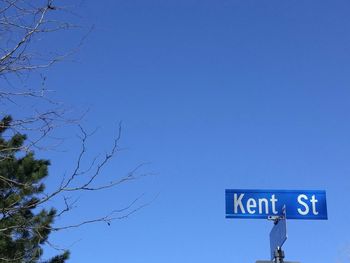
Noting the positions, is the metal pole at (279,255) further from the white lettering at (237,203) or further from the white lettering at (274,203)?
the white lettering at (237,203)

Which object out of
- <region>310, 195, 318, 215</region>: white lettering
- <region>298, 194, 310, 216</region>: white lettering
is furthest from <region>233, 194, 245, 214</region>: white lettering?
<region>310, 195, 318, 215</region>: white lettering

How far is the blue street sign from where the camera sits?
736cm

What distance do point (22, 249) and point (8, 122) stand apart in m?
9.57

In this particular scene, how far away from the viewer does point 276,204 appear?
7461 millimetres

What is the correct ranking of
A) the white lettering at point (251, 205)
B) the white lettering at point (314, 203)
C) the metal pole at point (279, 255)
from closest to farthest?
the metal pole at point (279, 255)
the white lettering at point (314, 203)
the white lettering at point (251, 205)

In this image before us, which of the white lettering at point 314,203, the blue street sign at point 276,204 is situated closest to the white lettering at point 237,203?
the blue street sign at point 276,204

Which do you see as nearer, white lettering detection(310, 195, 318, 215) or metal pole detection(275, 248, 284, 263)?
metal pole detection(275, 248, 284, 263)

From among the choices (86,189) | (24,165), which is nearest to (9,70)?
(86,189)

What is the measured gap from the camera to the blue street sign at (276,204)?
736cm

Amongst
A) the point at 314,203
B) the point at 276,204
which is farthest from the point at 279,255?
the point at 314,203

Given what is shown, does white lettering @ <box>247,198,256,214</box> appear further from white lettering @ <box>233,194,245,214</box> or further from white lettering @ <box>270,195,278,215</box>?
white lettering @ <box>270,195,278,215</box>

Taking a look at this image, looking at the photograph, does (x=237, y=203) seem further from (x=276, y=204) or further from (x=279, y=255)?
(x=279, y=255)

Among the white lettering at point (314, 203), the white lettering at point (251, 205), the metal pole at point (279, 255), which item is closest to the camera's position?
the metal pole at point (279, 255)

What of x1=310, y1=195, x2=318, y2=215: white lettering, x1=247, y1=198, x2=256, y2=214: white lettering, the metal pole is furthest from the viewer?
x1=247, y1=198, x2=256, y2=214: white lettering
